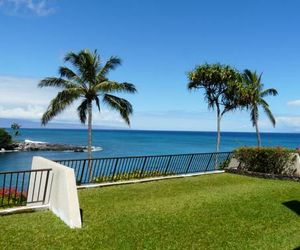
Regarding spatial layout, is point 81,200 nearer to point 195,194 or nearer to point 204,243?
point 195,194

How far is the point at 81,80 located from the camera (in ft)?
74.4

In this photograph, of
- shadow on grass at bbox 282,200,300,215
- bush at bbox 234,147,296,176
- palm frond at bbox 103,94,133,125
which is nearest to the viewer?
shadow on grass at bbox 282,200,300,215

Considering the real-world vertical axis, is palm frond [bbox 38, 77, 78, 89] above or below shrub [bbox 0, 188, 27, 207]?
above

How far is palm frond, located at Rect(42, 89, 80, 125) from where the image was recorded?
21.3 metres

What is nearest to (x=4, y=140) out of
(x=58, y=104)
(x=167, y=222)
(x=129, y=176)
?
(x=58, y=104)

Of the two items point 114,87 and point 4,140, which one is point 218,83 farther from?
point 4,140

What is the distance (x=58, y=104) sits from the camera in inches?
844

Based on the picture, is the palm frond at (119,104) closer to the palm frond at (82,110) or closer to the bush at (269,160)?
the palm frond at (82,110)

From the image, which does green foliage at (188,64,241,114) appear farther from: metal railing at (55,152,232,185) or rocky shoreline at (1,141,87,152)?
rocky shoreline at (1,141,87,152)

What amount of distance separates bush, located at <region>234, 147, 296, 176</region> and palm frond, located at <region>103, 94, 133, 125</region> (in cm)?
723

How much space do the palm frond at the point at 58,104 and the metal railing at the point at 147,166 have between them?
4307 millimetres

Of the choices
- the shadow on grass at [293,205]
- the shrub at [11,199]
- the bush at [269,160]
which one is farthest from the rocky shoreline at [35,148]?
the shadow on grass at [293,205]

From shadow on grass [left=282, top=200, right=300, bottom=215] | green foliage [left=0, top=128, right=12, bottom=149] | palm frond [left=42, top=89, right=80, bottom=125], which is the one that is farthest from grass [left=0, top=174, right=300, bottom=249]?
green foliage [left=0, top=128, right=12, bottom=149]

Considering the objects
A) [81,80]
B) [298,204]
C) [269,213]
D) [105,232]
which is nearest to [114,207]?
[105,232]
